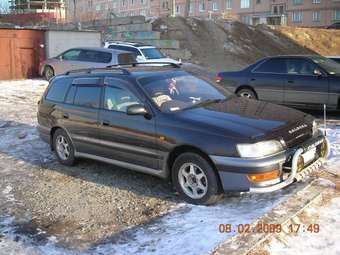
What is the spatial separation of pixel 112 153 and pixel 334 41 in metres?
36.8

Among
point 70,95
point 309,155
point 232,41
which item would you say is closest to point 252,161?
point 309,155

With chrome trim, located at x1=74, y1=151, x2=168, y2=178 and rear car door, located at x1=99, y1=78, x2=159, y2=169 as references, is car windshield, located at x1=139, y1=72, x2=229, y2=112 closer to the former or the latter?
rear car door, located at x1=99, y1=78, x2=159, y2=169

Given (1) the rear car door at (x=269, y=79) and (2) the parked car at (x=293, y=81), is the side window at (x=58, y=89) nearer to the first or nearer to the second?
(2) the parked car at (x=293, y=81)

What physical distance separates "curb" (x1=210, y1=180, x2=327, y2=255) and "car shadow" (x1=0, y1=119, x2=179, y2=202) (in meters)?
1.32

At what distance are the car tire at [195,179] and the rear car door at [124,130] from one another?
387 mm

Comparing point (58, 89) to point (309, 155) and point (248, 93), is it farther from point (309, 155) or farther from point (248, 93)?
point (248, 93)

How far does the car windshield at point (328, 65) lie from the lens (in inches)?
427

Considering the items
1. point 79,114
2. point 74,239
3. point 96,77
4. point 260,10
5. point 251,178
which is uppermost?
point 260,10

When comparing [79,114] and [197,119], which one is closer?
[197,119]

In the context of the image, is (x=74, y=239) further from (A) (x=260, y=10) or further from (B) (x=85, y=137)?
(A) (x=260, y=10)

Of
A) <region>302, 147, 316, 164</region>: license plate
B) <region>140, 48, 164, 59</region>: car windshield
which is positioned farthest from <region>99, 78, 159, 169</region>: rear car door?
<region>140, 48, 164, 59</region>: car windshield

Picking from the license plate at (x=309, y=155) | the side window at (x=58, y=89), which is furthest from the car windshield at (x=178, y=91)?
the side window at (x=58, y=89)

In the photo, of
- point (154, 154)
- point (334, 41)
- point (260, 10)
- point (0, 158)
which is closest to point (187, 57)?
point (334, 41)

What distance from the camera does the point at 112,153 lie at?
6602mm
